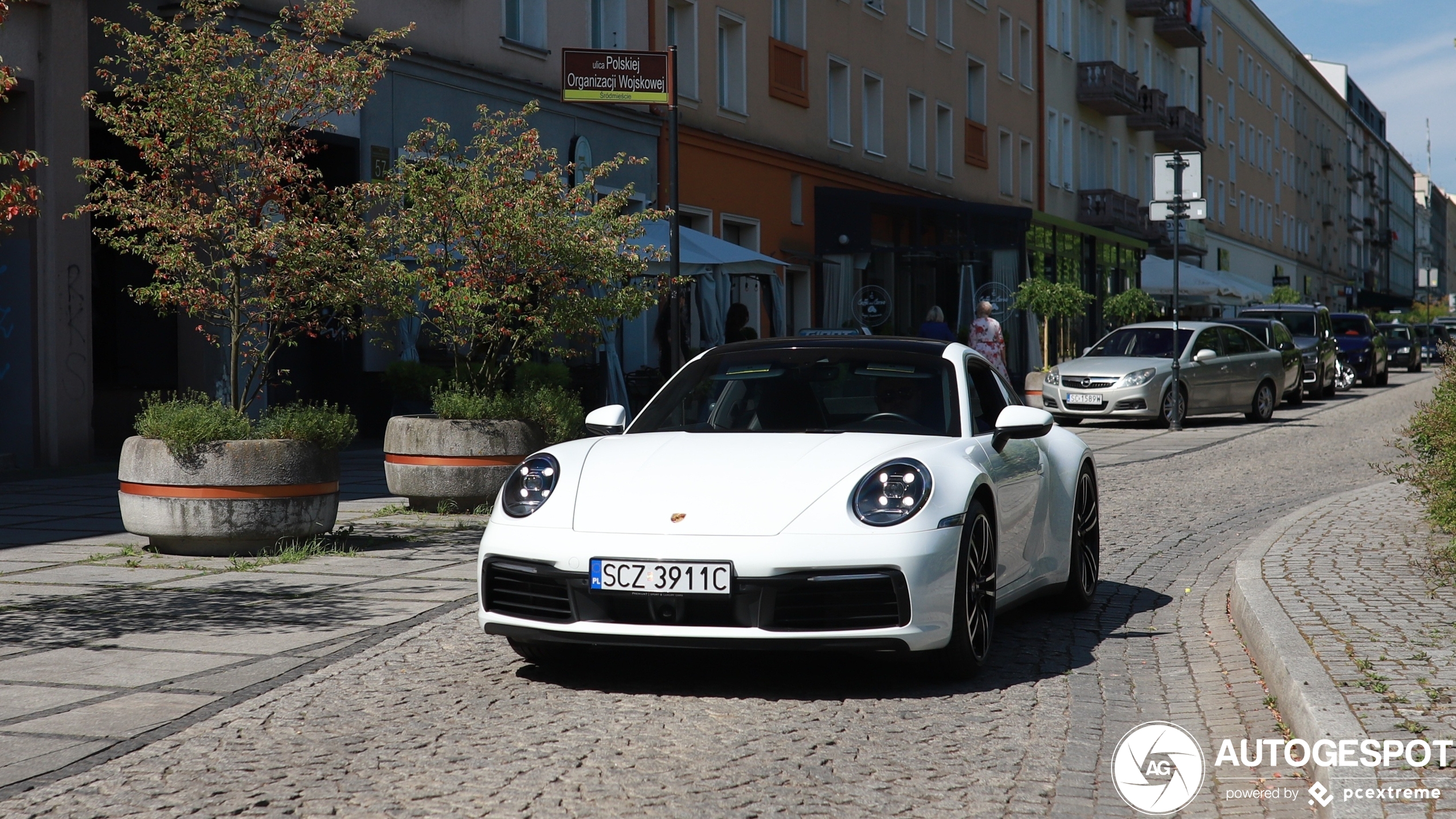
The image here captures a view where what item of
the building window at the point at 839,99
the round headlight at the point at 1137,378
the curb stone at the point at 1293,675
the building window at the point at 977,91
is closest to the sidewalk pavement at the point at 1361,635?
the curb stone at the point at 1293,675

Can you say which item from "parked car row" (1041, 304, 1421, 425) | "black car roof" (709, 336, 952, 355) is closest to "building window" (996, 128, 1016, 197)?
"parked car row" (1041, 304, 1421, 425)

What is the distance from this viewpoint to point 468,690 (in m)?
5.69

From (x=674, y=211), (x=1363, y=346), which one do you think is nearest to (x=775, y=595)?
(x=674, y=211)

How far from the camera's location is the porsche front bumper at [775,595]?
210 inches

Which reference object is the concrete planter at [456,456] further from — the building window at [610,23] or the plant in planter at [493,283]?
the building window at [610,23]

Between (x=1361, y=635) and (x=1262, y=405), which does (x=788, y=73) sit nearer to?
(x=1262, y=405)

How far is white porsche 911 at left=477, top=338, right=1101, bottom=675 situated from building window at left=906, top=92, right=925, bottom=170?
3055cm

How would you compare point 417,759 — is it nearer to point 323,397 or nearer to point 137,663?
point 137,663

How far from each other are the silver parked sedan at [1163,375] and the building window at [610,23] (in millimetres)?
8324

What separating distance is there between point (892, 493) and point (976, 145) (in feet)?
117

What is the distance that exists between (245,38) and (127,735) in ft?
18.3

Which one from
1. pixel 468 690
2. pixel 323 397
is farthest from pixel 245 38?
pixel 323 397

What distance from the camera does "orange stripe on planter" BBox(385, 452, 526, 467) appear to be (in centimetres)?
1127

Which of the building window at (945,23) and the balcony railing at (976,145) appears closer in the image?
the building window at (945,23)
